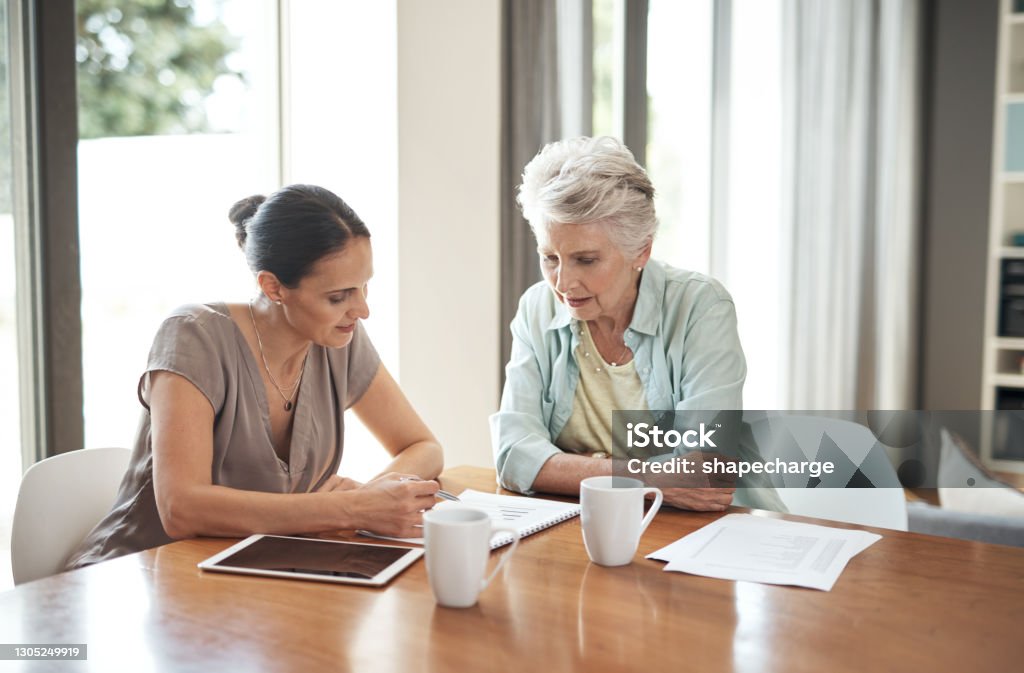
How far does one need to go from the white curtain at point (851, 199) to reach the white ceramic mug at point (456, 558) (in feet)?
12.5

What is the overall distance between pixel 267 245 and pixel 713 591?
3.00ft

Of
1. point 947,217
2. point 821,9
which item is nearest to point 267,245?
point 821,9

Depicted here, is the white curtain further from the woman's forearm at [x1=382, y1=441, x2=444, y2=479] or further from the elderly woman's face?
the woman's forearm at [x1=382, y1=441, x2=444, y2=479]

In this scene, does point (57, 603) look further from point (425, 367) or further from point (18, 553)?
point (425, 367)

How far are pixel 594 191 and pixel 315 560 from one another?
0.89 m

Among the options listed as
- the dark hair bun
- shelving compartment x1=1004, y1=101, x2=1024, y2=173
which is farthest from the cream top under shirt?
shelving compartment x1=1004, y1=101, x2=1024, y2=173

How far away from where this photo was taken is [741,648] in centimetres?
90

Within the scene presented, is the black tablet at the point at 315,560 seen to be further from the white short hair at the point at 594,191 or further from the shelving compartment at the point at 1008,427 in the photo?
the shelving compartment at the point at 1008,427

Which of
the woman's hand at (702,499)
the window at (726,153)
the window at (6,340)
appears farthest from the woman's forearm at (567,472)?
the window at (726,153)

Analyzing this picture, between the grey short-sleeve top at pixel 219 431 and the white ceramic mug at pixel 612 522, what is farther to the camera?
the grey short-sleeve top at pixel 219 431

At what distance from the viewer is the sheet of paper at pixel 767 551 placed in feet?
3.64

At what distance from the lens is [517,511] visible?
1401mm

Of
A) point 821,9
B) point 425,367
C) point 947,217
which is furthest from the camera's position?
point 947,217

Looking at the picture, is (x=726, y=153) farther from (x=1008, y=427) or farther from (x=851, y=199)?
(x=1008, y=427)
